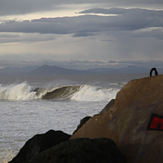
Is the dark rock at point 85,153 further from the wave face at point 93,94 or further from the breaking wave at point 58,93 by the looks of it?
the breaking wave at point 58,93

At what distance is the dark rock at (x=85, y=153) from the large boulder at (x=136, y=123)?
0.25m

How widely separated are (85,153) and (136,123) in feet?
2.50

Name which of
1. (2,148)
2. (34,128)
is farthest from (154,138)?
(34,128)

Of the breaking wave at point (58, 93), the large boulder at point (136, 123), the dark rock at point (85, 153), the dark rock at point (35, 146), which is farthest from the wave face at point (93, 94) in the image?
the dark rock at point (85, 153)

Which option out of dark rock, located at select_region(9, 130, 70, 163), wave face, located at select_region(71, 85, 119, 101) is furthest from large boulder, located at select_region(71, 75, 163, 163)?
wave face, located at select_region(71, 85, 119, 101)

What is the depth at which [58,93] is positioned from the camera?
2688 cm

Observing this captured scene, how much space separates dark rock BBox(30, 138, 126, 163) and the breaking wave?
1914 centimetres

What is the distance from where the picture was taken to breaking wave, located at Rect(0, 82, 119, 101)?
23.9m

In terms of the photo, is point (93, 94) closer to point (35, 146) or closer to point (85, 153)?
point (35, 146)

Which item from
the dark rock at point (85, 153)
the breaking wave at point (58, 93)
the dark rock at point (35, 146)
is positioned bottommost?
the breaking wave at point (58, 93)

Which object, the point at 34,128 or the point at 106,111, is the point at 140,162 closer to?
the point at 106,111

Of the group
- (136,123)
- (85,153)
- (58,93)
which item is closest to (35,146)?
(85,153)

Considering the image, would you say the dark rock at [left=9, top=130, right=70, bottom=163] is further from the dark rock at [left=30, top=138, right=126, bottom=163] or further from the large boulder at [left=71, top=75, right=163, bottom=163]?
the dark rock at [left=30, top=138, right=126, bottom=163]

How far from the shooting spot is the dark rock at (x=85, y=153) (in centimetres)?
362
